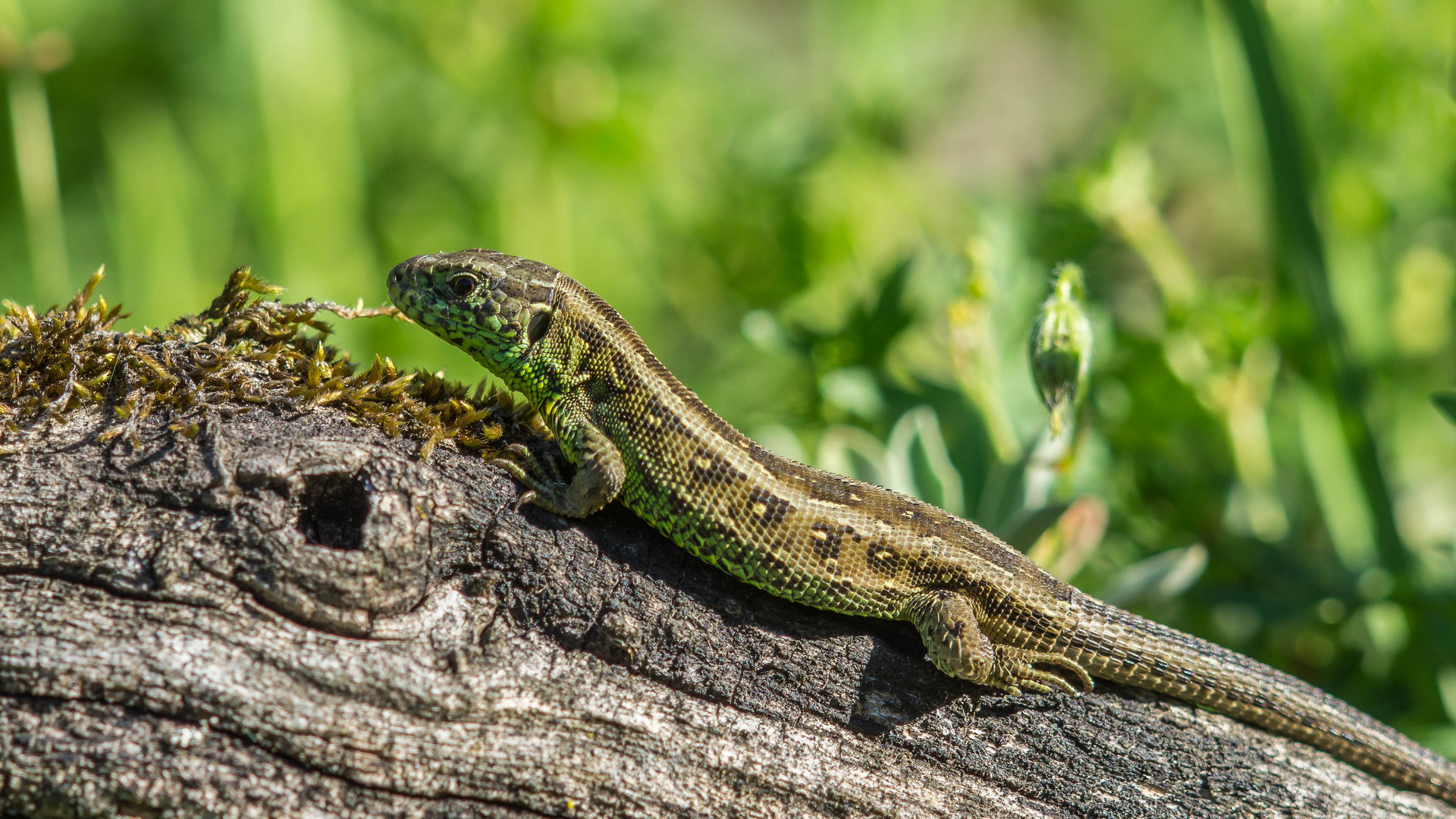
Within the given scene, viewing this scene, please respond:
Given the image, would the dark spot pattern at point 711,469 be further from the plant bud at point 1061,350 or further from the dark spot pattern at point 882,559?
the plant bud at point 1061,350

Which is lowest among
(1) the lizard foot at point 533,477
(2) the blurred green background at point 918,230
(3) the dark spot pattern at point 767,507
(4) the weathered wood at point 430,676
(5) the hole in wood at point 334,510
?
(4) the weathered wood at point 430,676

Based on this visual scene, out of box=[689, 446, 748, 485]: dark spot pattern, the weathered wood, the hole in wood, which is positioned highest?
box=[689, 446, 748, 485]: dark spot pattern

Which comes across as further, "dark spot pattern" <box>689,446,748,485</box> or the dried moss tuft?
"dark spot pattern" <box>689,446,748,485</box>

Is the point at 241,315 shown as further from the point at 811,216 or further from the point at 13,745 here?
the point at 811,216

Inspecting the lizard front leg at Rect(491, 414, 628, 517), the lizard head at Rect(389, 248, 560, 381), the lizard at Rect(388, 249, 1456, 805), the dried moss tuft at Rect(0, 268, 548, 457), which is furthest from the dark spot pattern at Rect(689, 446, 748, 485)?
the lizard head at Rect(389, 248, 560, 381)

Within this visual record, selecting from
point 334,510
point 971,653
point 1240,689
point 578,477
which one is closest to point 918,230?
point 1240,689

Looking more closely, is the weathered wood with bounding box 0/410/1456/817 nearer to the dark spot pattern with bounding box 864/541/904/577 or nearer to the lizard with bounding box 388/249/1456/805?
the lizard with bounding box 388/249/1456/805

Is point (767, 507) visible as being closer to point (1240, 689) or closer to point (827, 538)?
point (827, 538)

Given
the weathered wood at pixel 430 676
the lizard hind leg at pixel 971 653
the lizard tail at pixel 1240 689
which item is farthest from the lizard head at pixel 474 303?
the lizard tail at pixel 1240 689
